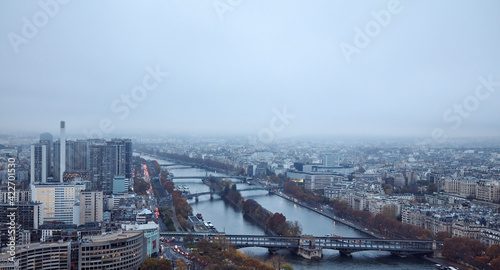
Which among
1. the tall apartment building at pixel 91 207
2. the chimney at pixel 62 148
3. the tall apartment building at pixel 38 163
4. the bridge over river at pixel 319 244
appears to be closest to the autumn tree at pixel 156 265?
the bridge over river at pixel 319 244

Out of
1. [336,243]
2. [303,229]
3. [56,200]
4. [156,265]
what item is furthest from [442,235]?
[56,200]

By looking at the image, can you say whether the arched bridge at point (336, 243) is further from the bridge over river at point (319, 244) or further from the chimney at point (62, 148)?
the chimney at point (62, 148)

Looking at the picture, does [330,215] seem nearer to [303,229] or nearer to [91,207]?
[303,229]

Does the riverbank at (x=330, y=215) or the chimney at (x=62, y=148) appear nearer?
the riverbank at (x=330, y=215)

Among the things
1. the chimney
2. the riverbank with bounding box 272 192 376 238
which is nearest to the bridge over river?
the riverbank with bounding box 272 192 376 238

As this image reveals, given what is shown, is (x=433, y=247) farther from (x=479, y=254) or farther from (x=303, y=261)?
(x=303, y=261)

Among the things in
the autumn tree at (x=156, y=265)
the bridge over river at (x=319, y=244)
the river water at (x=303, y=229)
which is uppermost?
the autumn tree at (x=156, y=265)

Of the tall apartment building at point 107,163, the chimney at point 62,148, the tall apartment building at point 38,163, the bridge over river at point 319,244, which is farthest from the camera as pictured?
the tall apartment building at point 107,163
